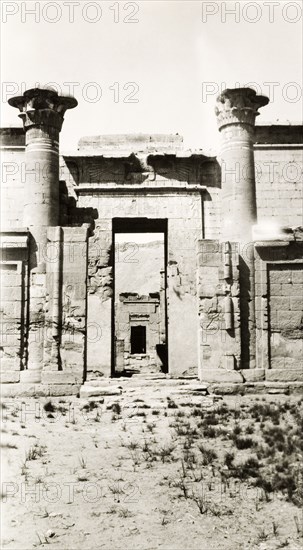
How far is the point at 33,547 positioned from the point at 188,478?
7.69 ft

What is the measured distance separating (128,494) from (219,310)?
7.46m

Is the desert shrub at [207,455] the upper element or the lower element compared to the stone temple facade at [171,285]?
lower

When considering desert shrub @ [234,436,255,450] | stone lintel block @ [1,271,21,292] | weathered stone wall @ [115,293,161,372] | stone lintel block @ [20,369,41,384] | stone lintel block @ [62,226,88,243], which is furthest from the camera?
weathered stone wall @ [115,293,161,372]

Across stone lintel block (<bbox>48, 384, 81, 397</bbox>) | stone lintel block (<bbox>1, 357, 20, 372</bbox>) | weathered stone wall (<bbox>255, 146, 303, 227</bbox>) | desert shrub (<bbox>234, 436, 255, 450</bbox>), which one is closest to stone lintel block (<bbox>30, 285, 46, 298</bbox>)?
stone lintel block (<bbox>1, 357, 20, 372</bbox>)

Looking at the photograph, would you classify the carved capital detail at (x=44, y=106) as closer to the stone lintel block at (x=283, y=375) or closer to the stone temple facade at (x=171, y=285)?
the stone temple facade at (x=171, y=285)

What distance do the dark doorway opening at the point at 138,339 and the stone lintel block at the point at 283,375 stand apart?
56.5 feet

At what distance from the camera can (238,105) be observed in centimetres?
1472

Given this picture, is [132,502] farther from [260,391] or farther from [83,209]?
[83,209]

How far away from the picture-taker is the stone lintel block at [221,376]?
1290 centimetres

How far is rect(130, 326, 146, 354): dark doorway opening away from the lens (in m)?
30.2

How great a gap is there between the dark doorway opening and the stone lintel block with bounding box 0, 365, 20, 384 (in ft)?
55.5

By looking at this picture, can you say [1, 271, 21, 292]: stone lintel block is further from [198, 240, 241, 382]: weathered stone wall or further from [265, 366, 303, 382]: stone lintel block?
[265, 366, 303, 382]: stone lintel block

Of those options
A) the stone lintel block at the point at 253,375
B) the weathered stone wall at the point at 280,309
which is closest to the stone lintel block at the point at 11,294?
the stone lintel block at the point at 253,375

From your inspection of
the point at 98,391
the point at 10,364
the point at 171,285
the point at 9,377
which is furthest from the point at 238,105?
the point at 9,377
